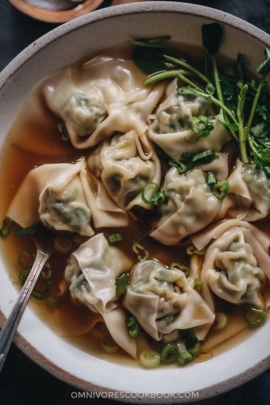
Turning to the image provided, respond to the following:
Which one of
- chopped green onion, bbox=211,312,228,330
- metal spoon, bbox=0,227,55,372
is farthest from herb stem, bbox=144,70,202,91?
chopped green onion, bbox=211,312,228,330

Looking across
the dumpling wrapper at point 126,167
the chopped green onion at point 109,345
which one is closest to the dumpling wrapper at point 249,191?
the dumpling wrapper at point 126,167

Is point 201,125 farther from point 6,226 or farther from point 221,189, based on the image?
point 6,226

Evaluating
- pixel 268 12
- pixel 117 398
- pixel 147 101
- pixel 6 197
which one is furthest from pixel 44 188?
pixel 268 12

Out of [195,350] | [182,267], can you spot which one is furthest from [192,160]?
[195,350]

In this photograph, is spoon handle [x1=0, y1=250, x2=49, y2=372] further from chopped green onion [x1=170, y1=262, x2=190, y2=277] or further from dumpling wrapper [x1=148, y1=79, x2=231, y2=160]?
dumpling wrapper [x1=148, y1=79, x2=231, y2=160]

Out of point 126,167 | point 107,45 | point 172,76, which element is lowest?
point 126,167

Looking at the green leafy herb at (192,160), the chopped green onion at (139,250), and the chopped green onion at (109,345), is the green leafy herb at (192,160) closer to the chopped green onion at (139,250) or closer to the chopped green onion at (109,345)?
the chopped green onion at (139,250)
